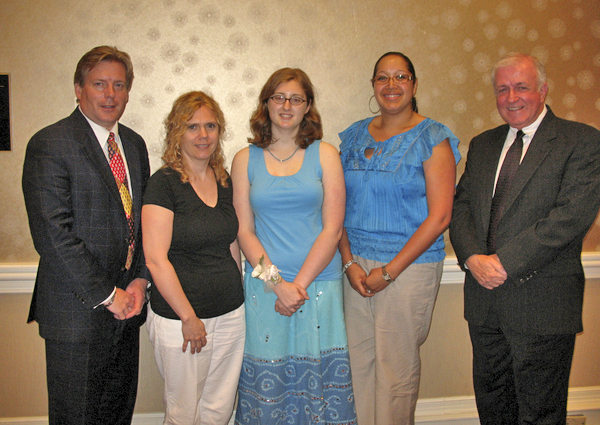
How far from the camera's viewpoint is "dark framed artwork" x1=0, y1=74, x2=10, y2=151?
2.16 m

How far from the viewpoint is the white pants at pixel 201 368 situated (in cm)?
167

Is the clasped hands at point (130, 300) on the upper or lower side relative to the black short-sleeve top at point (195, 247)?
lower

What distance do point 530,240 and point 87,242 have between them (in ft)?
5.93

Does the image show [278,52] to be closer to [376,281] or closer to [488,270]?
[376,281]

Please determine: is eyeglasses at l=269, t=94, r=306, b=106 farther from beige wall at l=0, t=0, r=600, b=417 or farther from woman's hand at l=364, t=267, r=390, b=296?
woman's hand at l=364, t=267, r=390, b=296

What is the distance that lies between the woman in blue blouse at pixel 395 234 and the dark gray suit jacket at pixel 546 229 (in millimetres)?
213

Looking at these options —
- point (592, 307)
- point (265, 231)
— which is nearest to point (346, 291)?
point (265, 231)

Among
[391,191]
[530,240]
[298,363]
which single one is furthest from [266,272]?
[530,240]

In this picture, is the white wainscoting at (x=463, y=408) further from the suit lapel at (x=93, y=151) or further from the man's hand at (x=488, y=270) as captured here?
the suit lapel at (x=93, y=151)

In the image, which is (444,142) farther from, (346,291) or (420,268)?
(346,291)

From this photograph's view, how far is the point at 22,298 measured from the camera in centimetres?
231

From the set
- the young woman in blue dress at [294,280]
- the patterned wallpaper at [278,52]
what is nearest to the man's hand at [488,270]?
the young woman in blue dress at [294,280]

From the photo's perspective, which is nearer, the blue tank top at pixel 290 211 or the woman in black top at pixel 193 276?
the woman in black top at pixel 193 276

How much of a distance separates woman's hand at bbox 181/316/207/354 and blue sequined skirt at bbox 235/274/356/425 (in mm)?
293
